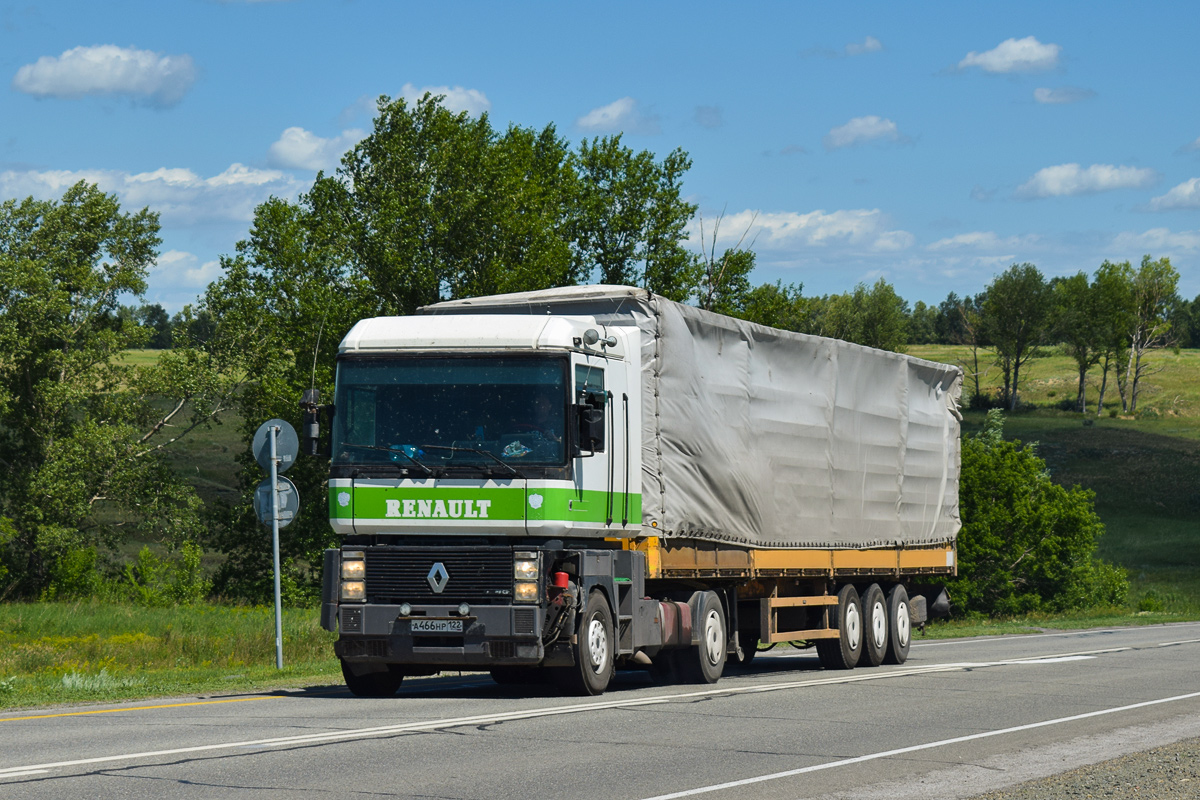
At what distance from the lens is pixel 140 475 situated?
39.6m

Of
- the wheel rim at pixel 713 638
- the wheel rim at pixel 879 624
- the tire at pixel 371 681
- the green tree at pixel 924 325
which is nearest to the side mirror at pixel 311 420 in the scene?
the tire at pixel 371 681

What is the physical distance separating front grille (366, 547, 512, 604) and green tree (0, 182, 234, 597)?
28065 mm

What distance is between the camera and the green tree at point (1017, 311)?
368 feet

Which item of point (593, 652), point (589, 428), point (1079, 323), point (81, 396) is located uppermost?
point (1079, 323)

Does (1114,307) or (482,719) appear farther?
(1114,307)

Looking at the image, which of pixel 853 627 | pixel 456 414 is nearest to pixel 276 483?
pixel 456 414

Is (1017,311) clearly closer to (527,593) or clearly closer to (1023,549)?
(1023,549)

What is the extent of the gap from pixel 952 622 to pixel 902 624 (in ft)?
97.1

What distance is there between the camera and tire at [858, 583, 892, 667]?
778 inches

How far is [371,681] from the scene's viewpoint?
1429 centimetres

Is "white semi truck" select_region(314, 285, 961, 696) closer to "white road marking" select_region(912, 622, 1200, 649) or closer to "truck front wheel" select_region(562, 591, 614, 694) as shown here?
"truck front wheel" select_region(562, 591, 614, 694)

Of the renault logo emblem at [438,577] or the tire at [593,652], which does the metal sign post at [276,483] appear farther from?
the tire at [593,652]

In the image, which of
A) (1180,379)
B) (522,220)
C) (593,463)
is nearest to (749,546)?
(593,463)

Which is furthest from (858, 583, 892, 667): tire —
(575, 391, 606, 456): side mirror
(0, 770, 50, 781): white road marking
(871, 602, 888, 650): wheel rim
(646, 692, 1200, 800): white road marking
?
(0, 770, 50, 781): white road marking
